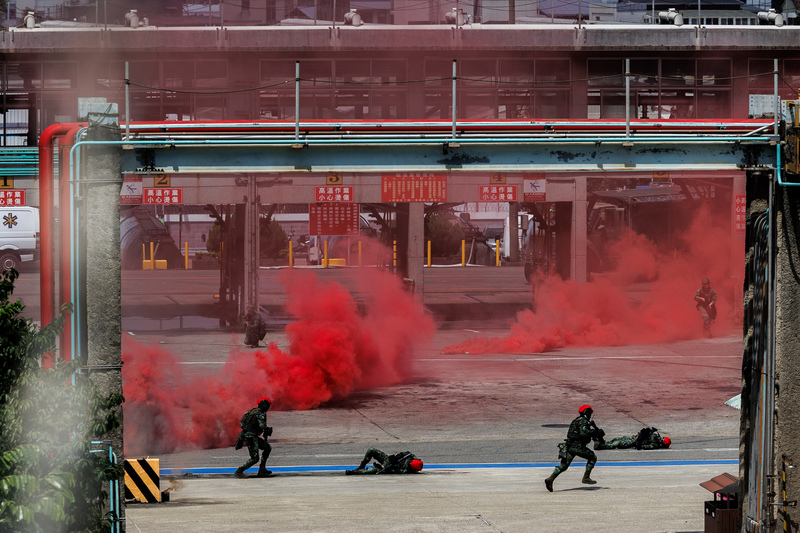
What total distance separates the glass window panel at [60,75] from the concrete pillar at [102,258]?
86.7 feet

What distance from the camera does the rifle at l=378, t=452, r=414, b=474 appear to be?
50.2 ft

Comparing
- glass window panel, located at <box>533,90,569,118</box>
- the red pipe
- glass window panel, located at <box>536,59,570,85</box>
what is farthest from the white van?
the red pipe

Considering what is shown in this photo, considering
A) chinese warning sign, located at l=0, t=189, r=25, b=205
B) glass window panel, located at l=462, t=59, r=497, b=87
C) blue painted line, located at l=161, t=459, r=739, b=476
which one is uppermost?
glass window panel, located at l=462, t=59, r=497, b=87

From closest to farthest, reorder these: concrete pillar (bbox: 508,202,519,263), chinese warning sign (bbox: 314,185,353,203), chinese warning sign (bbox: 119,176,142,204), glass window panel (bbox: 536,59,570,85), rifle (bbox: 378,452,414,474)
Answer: rifle (bbox: 378,452,414,474) → chinese warning sign (bbox: 119,176,142,204) → chinese warning sign (bbox: 314,185,353,203) → glass window panel (bbox: 536,59,570,85) → concrete pillar (bbox: 508,202,519,263)

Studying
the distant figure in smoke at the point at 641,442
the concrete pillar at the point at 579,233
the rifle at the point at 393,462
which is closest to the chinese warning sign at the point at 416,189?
the concrete pillar at the point at 579,233

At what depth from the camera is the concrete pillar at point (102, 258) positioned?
32.8ft

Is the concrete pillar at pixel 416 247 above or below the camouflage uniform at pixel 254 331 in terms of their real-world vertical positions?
above

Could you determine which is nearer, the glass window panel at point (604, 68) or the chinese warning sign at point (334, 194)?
the chinese warning sign at point (334, 194)

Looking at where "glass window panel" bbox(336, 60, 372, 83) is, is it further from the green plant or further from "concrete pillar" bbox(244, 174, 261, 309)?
the green plant

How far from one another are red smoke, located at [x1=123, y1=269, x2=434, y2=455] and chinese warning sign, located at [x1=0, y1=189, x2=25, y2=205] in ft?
34.2

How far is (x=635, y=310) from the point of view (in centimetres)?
3425

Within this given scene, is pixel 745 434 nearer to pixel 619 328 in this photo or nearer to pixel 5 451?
pixel 5 451

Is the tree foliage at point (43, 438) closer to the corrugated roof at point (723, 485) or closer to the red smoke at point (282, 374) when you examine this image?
the corrugated roof at point (723, 485)

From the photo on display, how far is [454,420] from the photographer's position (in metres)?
19.1
